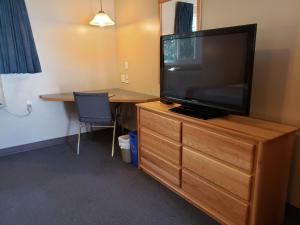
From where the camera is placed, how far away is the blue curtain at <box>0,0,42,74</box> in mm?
2760

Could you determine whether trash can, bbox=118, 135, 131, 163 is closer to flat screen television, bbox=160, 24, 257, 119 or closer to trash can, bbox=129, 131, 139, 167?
trash can, bbox=129, 131, 139, 167

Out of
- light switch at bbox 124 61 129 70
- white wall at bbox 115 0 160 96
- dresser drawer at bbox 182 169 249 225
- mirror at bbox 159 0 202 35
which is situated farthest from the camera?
light switch at bbox 124 61 129 70

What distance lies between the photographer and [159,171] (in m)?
2.37

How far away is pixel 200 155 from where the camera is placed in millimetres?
1853

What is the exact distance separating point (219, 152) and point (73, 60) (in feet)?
8.47

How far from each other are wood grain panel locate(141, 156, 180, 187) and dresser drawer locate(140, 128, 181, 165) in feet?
0.45

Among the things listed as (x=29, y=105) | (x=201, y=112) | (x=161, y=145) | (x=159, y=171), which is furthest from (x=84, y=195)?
(x=29, y=105)

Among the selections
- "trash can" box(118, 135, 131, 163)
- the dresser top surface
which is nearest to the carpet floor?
"trash can" box(118, 135, 131, 163)

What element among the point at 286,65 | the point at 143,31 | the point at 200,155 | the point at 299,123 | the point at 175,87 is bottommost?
the point at 200,155

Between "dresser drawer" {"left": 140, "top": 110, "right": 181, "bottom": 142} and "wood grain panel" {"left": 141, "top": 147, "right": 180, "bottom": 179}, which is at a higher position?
"dresser drawer" {"left": 140, "top": 110, "right": 181, "bottom": 142}

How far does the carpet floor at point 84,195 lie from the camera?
1920 mm

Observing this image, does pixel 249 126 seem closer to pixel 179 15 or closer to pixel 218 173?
pixel 218 173

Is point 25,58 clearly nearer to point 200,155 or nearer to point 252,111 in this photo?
point 200,155

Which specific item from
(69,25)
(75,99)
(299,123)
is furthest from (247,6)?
(69,25)
